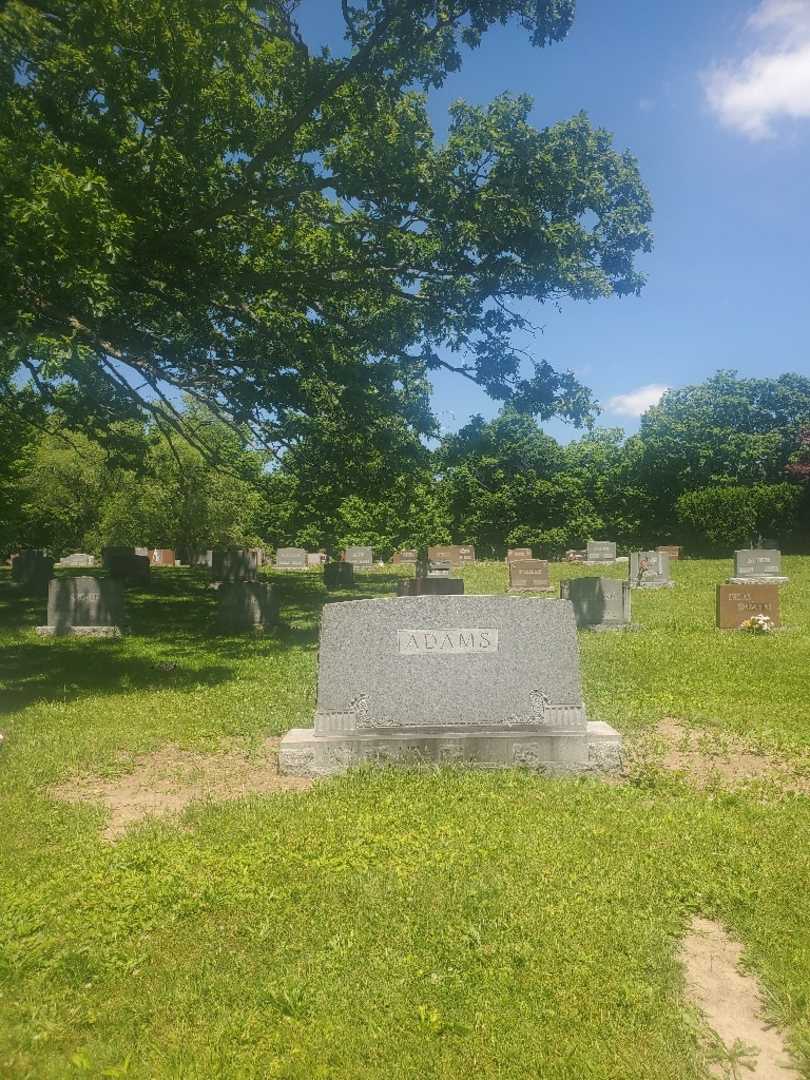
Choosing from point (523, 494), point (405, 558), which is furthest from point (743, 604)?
point (523, 494)

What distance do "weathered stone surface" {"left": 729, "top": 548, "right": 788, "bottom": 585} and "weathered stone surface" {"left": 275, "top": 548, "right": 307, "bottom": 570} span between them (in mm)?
19591

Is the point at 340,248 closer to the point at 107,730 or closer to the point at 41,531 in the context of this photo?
the point at 107,730

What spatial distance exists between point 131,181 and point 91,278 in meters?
3.43

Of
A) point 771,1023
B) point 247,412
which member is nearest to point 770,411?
point 247,412

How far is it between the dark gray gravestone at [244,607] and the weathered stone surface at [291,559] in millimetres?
21011

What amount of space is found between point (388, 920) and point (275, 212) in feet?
46.6

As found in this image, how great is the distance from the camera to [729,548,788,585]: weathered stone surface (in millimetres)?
24672

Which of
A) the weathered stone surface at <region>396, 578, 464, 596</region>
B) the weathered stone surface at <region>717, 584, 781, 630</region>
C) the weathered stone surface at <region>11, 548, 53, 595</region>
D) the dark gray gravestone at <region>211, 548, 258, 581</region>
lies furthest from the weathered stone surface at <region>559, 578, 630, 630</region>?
the weathered stone surface at <region>11, 548, 53, 595</region>

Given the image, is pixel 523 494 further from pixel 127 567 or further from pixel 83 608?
pixel 83 608

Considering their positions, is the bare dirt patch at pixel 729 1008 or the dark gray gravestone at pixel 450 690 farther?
the dark gray gravestone at pixel 450 690

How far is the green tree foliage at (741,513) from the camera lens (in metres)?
40.3

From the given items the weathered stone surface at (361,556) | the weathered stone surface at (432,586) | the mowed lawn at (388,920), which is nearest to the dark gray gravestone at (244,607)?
the weathered stone surface at (432,586)

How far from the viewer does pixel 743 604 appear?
15148 millimetres

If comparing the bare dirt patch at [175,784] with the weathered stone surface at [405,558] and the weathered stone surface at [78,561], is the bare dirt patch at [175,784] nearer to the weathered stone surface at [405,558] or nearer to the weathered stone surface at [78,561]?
the weathered stone surface at [78,561]
